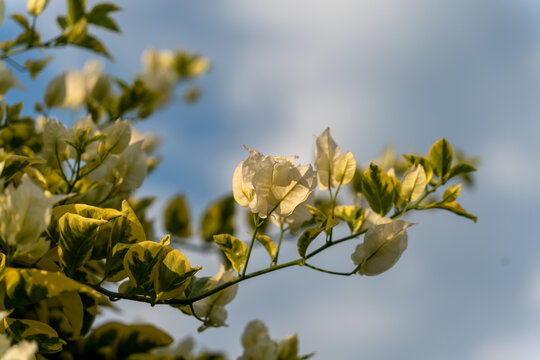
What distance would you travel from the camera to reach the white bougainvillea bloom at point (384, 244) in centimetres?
55

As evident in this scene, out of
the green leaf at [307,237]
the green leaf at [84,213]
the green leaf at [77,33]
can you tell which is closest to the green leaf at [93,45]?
the green leaf at [77,33]

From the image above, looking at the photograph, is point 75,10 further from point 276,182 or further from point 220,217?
point 276,182

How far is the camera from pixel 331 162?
59 cm

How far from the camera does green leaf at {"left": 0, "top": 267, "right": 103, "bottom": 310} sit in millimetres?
424

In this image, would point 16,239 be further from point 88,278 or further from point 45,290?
point 88,278

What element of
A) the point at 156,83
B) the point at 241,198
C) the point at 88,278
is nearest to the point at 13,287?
the point at 88,278

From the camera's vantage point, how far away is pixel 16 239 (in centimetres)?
42

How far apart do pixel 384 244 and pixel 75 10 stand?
0.81m

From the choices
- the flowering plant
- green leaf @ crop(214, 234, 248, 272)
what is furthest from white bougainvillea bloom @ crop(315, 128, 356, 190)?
green leaf @ crop(214, 234, 248, 272)

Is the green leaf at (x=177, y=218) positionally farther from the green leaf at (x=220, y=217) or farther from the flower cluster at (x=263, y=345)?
the flower cluster at (x=263, y=345)

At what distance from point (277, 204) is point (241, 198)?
0.14ft

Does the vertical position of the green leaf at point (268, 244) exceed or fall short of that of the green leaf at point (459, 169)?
it falls short

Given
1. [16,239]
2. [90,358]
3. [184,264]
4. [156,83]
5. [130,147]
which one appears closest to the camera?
[16,239]

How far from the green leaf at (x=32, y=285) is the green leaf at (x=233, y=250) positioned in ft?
Answer: 0.55
